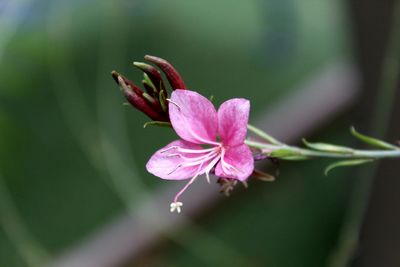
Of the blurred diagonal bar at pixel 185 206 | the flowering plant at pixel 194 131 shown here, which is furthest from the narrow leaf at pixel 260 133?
the blurred diagonal bar at pixel 185 206

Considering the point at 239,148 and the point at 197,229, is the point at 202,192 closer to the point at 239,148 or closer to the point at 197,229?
the point at 197,229

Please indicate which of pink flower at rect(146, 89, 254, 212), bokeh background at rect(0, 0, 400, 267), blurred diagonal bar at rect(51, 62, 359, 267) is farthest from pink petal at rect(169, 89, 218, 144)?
blurred diagonal bar at rect(51, 62, 359, 267)

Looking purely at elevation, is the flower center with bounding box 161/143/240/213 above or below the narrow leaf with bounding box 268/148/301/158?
above

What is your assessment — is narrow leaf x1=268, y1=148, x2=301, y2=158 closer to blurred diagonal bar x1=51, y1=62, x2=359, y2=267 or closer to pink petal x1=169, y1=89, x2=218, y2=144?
pink petal x1=169, y1=89, x2=218, y2=144

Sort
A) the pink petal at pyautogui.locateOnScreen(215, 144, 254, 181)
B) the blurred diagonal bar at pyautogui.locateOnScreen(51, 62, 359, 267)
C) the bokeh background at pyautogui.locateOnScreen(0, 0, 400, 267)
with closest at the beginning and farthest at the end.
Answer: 1. the pink petal at pyautogui.locateOnScreen(215, 144, 254, 181)
2. the bokeh background at pyautogui.locateOnScreen(0, 0, 400, 267)
3. the blurred diagonal bar at pyautogui.locateOnScreen(51, 62, 359, 267)

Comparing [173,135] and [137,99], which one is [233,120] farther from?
[173,135]

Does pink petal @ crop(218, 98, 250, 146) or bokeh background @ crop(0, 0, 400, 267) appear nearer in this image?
pink petal @ crop(218, 98, 250, 146)

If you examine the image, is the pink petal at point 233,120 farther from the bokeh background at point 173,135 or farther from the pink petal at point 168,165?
the bokeh background at point 173,135
